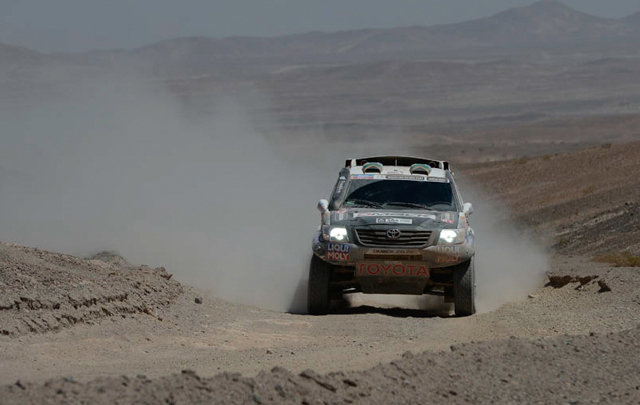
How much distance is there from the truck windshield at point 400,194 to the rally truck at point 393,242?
12mm

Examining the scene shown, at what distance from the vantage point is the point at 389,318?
13.8m

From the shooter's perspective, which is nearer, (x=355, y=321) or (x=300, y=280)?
(x=355, y=321)

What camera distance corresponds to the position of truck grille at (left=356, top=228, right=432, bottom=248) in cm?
1396

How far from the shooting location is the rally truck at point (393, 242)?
14.0 m

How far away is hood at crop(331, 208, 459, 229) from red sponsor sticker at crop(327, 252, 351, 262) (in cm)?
37

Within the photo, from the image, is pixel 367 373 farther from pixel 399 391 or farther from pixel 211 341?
pixel 211 341

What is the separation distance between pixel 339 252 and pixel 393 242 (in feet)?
1.99

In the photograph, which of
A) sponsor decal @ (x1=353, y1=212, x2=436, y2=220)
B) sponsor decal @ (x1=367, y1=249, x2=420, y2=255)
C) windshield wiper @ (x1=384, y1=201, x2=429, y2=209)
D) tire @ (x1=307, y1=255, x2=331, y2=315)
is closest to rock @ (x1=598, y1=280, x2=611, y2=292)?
windshield wiper @ (x1=384, y1=201, x2=429, y2=209)

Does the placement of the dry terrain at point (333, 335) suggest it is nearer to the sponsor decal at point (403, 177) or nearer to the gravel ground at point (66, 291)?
the gravel ground at point (66, 291)

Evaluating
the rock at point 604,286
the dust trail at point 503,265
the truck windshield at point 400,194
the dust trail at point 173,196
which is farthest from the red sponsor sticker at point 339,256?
the rock at point 604,286

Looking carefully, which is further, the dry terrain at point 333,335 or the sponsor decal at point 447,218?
the sponsor decal at point 447,218

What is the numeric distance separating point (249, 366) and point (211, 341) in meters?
2.33

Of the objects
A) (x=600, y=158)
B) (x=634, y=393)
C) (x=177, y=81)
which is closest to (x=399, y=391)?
(x=634, y=393)

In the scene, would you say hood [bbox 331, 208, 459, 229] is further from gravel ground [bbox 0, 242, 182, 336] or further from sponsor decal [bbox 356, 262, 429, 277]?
gravel ground [bbox 0, 242, 182, 336]
